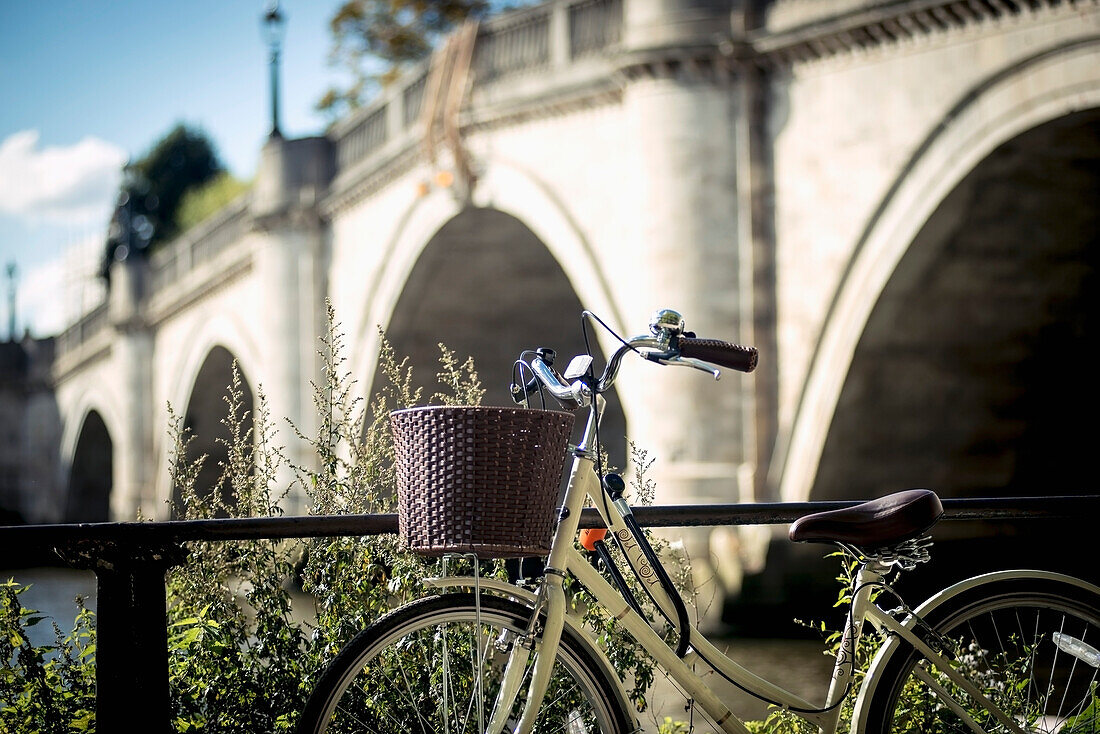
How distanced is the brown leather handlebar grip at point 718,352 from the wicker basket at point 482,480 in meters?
0.24

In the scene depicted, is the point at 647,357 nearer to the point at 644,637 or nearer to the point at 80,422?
the point at 644,637

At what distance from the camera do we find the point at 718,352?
7.41 ft

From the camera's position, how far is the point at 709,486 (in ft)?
32.3

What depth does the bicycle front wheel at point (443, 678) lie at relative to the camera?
221 cm

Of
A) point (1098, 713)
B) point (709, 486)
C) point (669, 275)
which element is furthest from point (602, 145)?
point (1098, 713)

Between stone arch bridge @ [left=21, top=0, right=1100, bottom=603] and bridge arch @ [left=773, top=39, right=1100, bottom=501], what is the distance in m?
0.02

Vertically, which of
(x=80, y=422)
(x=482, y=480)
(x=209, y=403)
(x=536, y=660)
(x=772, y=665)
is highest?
(x=80, y=422)

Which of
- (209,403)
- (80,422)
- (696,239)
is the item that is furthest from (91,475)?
(696,239)

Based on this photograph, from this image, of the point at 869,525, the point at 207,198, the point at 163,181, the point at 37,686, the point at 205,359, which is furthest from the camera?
the point at 163,181

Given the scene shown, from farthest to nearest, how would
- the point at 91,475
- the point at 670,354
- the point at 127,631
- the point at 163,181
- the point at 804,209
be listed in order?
the point at 163,181 < the point at 91,475 < the point at 804,209 < the point at 127,631 < the point at 670,354

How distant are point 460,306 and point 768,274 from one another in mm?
6169

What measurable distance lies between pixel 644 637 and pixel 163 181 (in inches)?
1640

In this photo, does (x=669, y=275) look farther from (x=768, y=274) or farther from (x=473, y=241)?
(x=473, y=241)

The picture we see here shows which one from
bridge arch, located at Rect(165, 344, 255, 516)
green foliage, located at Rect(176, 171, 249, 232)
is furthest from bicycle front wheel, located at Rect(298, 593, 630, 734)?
green foliage, located at Rect(176, 171, 249, 232)
